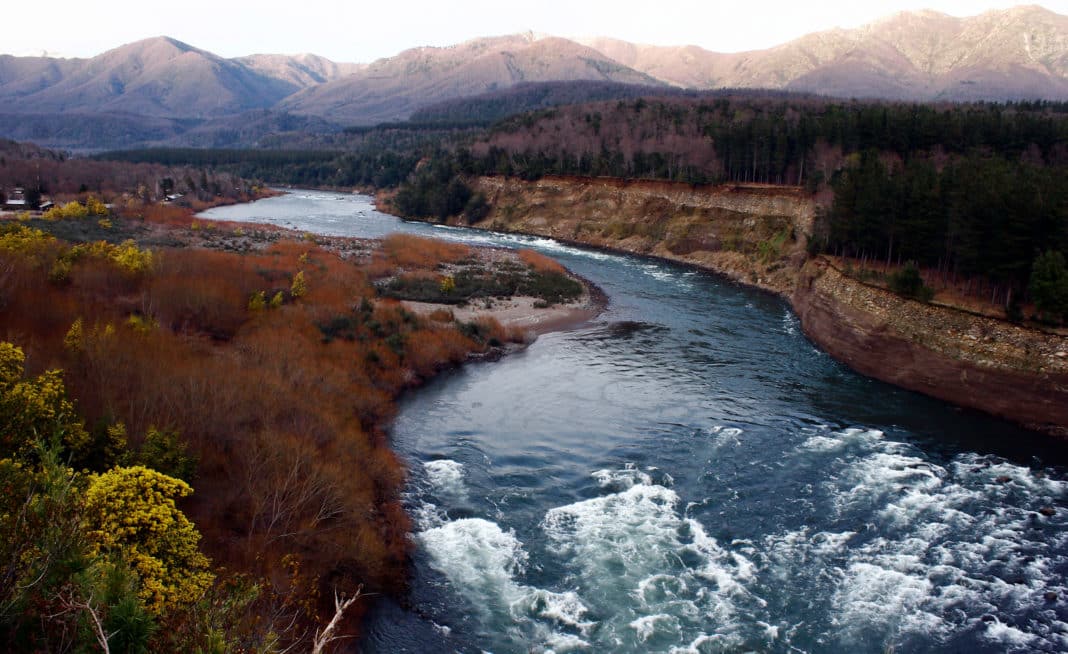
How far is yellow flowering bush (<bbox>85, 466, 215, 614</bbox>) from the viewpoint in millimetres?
10055

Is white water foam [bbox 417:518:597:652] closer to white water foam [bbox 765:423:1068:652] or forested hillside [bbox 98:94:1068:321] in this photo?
white water foam [bbox 765:423:1068:652]

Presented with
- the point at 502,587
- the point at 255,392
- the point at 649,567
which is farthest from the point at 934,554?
the point at 255,392

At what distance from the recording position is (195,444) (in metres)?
18.3

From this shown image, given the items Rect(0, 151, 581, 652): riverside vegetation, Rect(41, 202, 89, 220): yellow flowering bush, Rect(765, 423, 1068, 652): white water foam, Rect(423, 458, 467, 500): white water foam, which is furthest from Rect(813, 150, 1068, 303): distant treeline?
Rect(41, 202, 89, 220): yellow flowering bush

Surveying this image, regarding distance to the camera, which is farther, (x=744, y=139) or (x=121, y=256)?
(x=744, y=139)

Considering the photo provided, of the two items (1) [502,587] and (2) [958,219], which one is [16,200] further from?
(2) [958,219]

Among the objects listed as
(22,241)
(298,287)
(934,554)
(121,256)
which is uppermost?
(22,241)

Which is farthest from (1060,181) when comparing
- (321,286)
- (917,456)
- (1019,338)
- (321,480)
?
(321,286)

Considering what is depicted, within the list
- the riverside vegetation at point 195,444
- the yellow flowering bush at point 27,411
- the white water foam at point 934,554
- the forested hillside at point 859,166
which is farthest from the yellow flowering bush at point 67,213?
the white water foam at point 934,554

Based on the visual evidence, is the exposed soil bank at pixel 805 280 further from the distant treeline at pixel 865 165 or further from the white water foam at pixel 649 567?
the white water foam at pixel 649 567

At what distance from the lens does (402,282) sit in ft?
161

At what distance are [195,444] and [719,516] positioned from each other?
15105 millimetres

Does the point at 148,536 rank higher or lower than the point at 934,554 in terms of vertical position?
higher

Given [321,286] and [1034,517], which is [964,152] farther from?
[321,286]
